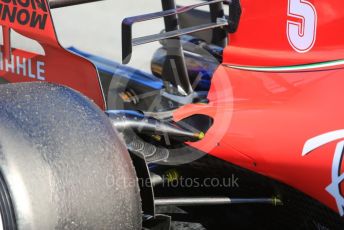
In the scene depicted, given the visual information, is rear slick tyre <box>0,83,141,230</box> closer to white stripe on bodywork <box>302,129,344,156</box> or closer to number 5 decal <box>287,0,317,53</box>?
white stripe on bodywork <box>302,129,344,156</box>

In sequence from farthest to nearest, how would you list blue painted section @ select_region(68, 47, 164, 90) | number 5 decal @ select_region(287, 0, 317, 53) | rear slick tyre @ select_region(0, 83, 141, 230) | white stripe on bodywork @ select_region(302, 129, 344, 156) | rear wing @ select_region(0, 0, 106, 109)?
blue painted section @ select_region(68, 47, 164, 90) → rear wing @ select_region(0, 0, 106, 109) → number 5 decal @ select_region(287, 0, 317, 53) → white stripe on bodywork @ select_region(302, 129, 344, 156) → rear slick tyre @ select_region(0, 83, 141, 230)

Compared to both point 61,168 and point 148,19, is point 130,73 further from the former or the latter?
point 61,168

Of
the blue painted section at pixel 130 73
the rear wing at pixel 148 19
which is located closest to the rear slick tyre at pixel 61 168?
the rear wing at pixel 148 19

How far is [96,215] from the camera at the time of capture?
126 centimetres

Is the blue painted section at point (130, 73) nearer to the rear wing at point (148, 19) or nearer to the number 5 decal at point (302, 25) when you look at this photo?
the rear wing at point (148, 19)

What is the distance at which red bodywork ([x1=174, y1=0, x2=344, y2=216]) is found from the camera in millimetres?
1524

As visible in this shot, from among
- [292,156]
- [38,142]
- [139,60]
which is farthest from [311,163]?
[139,60]

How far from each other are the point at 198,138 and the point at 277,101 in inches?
9.0

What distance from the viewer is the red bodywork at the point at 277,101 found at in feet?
5.00

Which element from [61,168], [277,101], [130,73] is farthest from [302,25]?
[130,73]

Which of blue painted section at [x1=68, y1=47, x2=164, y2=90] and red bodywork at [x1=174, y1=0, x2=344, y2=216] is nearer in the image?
red bodywork at [x1=174, y1=0, x2=344, y2=216]

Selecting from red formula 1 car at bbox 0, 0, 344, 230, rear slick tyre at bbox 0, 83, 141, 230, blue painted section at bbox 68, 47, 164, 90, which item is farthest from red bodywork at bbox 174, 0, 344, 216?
blue painted section at bbox 68, 47, 164, 90

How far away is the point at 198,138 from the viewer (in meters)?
1.70

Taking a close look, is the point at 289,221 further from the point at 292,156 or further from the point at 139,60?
the point at 139,60
